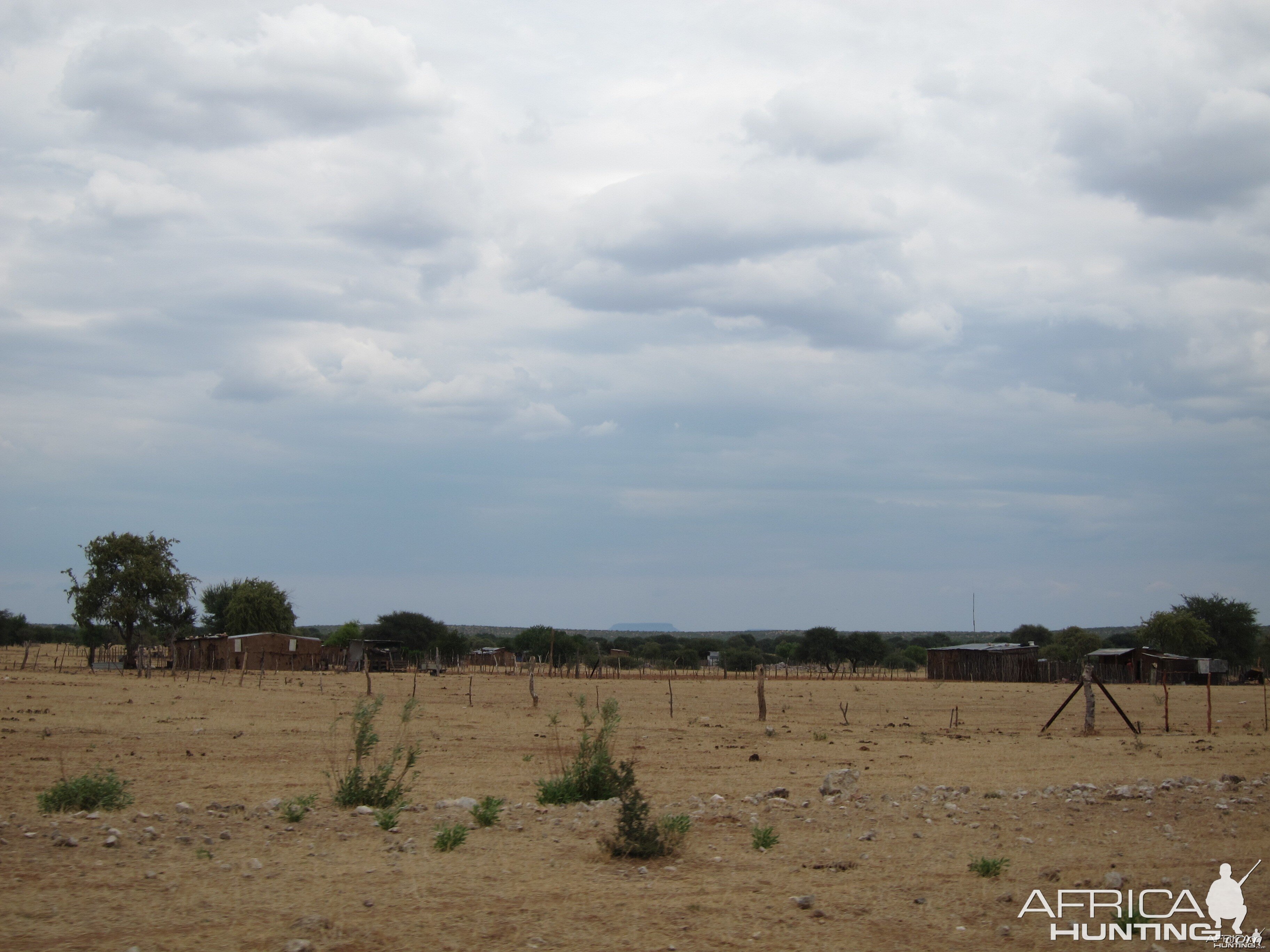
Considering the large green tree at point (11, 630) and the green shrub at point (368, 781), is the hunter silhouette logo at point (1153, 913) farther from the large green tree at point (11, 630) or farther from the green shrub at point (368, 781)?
the large green tree at point (11, 630)

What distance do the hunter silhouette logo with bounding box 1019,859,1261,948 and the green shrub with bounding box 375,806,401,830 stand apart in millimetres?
6179

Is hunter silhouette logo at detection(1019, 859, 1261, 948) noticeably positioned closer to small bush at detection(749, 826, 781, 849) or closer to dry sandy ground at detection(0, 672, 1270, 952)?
dry sandy ground at detection(0, 672, 1270, 952)

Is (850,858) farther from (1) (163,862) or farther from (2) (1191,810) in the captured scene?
(1) (163,862)

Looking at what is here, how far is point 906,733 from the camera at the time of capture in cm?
2728

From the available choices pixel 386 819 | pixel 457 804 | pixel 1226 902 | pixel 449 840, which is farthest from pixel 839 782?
pixel 386 819

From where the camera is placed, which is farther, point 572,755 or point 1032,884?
point 572,755

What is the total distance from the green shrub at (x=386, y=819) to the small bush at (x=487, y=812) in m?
0.85

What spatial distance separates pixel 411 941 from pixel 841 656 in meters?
97.6

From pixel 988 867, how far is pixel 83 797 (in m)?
9.69

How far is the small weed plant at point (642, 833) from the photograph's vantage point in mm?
9367

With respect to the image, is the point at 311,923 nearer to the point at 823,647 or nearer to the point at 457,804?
the point at 457,804

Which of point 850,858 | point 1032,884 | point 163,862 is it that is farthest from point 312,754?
point 1032,884

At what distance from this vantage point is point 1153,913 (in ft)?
26.2

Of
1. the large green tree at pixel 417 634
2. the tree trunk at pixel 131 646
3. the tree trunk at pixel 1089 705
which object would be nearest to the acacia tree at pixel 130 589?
the tree trunk at pixel 131 646
